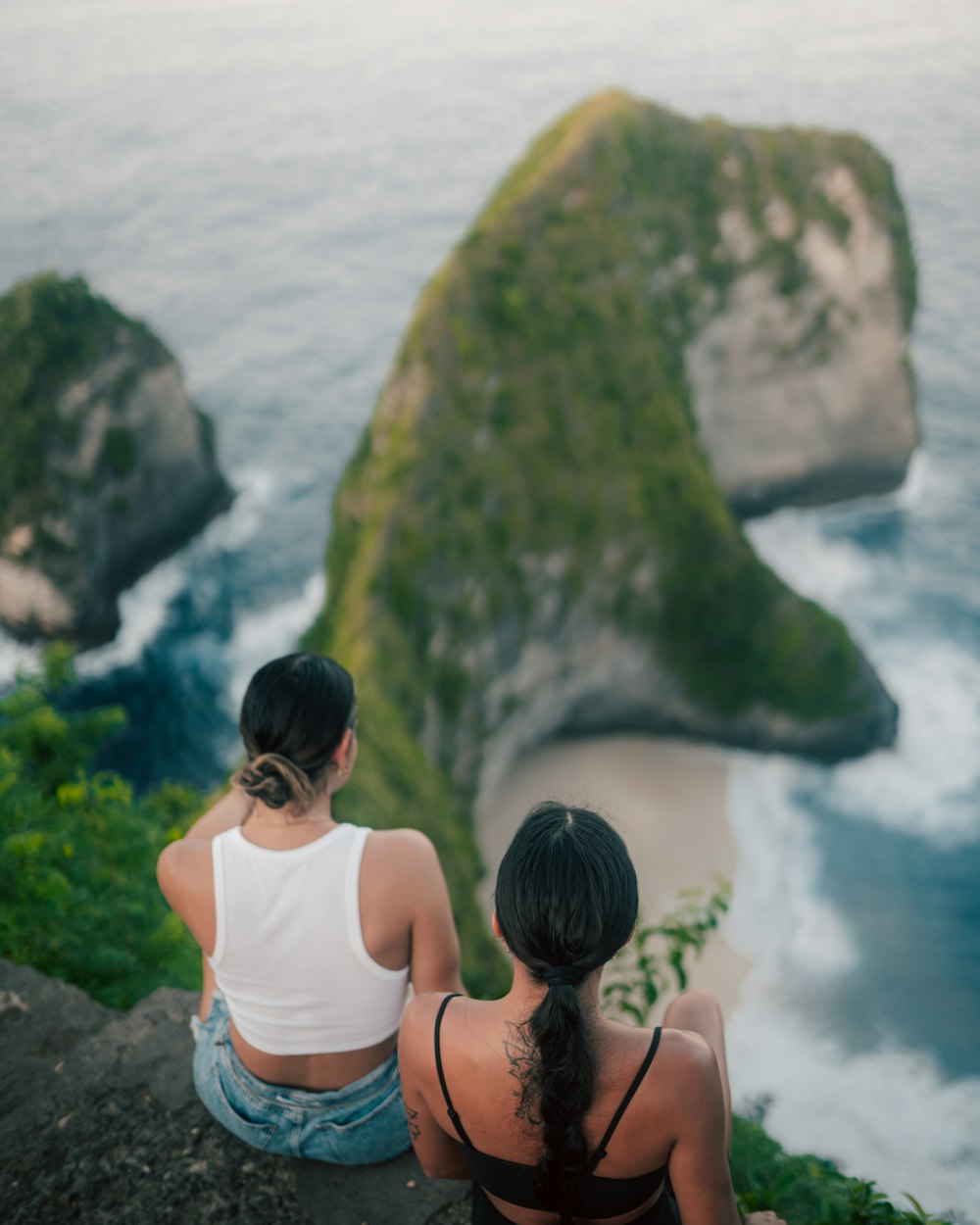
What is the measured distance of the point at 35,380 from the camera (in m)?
37.3

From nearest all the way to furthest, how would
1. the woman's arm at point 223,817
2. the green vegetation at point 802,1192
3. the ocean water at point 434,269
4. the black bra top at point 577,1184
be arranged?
the black bra top at point 577,1184, the woman's arm at point 223,817, the green vegetation at point 802,1192, the ocean water at point 434,269

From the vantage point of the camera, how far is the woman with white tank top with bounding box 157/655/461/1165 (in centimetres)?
404

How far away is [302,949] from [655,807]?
2593 centimetres

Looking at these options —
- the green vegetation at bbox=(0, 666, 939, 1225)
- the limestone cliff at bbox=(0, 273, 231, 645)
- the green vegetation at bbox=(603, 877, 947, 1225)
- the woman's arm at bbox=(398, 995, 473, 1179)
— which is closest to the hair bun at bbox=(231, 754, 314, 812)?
the woman's arm at bbox=(398, 995, 473, 1179)

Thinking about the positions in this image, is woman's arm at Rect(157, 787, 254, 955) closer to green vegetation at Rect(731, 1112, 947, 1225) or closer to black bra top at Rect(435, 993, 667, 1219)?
black bra top at Rect(435, 993, 667, 1219)

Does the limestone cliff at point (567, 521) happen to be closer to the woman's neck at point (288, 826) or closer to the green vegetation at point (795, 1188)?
the green vegetation at point (795, 1188)

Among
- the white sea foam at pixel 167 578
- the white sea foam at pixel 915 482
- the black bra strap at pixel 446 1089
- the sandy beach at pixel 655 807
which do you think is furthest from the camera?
the white sea foam at pixel 915 482

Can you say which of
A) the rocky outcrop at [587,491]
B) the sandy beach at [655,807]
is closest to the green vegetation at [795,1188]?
the rocky outcrop at [587,491]

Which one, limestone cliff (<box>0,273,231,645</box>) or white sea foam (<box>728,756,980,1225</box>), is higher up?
limestone cliff (<box>0,273,231,645</box>)

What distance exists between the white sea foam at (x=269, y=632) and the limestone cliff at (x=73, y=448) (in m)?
5.21

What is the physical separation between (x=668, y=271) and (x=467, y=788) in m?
20.1

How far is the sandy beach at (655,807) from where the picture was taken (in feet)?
84.7

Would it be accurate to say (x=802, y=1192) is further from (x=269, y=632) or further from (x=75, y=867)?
(x=269, y=632)

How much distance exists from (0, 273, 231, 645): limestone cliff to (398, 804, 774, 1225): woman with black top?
124 ft
